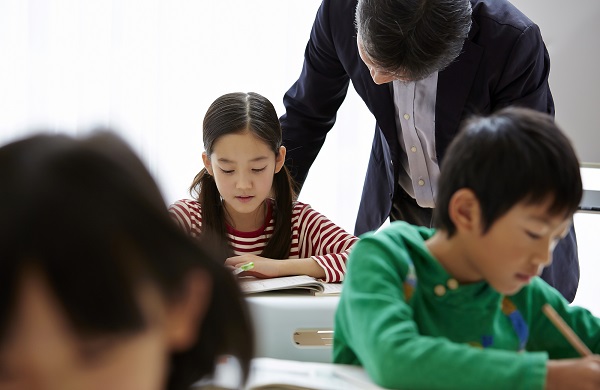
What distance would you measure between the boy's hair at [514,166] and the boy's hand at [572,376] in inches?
6.8

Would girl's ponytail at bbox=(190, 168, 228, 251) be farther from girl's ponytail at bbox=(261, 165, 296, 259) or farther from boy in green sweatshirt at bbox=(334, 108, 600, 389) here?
boy in green sweatshirt at bbox=(334, 108, 600, 389)

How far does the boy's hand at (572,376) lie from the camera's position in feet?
2.58

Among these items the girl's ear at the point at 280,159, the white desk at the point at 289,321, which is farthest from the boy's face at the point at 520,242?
the girl's ear at the point at 280,159

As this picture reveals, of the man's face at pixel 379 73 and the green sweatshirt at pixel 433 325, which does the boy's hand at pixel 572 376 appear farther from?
the man's face at pixel 379 73

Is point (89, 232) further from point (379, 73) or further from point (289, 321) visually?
point (379, 73)

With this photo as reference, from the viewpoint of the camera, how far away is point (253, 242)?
6.04ft

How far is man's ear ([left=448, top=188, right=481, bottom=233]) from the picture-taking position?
2.99 ft

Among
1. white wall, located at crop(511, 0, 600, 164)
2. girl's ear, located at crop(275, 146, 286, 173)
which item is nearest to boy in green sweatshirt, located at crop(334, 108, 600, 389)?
girl's ear, located at crop(275, 146, 286, 173)

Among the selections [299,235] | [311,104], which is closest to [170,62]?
[311,104]

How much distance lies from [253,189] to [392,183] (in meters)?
0.35

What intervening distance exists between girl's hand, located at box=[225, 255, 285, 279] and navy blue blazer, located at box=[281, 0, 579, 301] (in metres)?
0.40

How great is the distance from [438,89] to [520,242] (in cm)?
87

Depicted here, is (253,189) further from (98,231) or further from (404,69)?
(98,231)

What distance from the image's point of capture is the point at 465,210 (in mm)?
923
